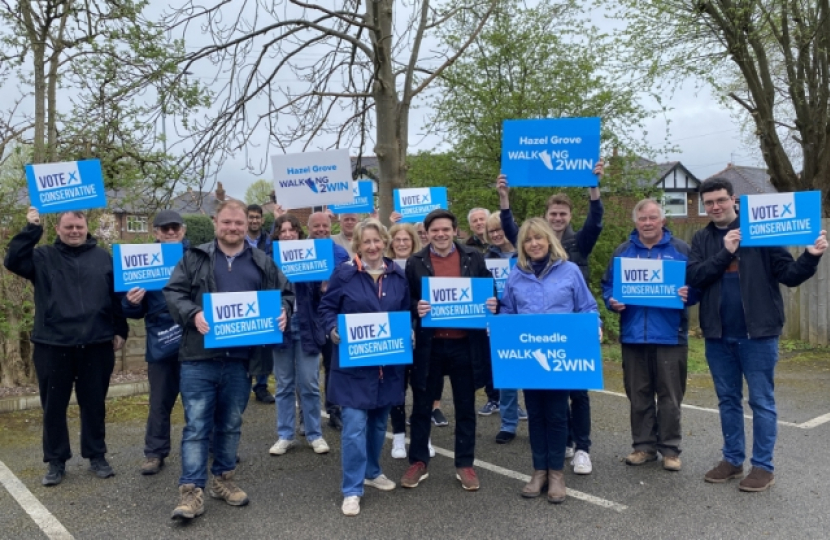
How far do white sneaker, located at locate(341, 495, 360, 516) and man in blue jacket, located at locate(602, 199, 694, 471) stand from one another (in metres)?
2.30

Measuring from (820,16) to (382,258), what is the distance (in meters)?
12.8

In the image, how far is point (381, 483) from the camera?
494 centimetres

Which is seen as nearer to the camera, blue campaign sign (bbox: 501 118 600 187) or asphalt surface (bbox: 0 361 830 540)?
asphalt surface (bbox: 0 361 830 540)

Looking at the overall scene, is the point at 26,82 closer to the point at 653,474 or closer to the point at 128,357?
the point at 128,357

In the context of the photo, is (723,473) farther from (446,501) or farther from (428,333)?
(428,333)

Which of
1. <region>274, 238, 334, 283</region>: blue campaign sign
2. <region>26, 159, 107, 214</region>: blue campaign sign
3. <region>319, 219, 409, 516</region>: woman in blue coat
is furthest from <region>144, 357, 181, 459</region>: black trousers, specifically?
<region>319, 219, 409, 516</region>: woman in blue coat

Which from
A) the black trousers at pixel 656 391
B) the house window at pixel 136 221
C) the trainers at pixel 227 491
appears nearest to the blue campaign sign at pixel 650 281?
the black trousers at pixel 656 391

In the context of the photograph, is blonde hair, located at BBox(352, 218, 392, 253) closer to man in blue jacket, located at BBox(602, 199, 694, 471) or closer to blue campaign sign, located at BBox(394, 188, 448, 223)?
man in blue jacket, located at BBox(602, 199, 694, 471)

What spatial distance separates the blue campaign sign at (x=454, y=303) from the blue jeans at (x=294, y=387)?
4.89ft

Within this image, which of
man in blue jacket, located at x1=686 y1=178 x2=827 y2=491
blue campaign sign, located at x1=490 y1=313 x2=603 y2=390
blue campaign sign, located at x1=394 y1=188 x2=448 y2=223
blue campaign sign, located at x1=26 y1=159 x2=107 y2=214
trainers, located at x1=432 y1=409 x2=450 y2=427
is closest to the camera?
blue campaign sign, located at x1=490 y1=313 x2=603 y2=390

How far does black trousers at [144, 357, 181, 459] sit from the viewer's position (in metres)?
5.41

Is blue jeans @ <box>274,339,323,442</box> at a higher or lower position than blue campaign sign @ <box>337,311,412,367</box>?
lower

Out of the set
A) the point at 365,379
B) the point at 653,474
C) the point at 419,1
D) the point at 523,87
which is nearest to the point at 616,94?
the point at 523,87

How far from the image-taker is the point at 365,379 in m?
4.61
